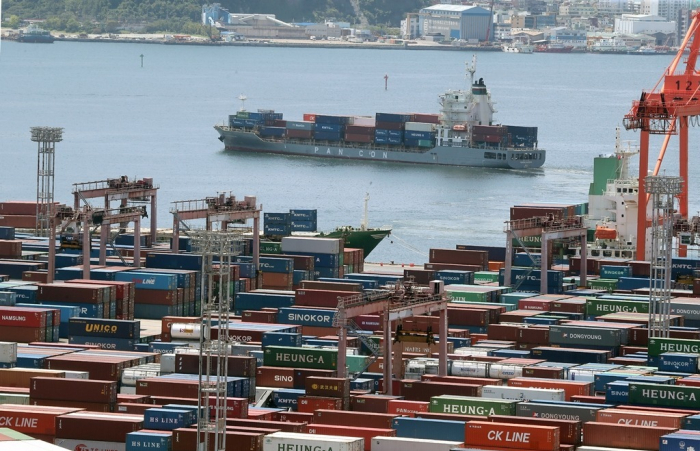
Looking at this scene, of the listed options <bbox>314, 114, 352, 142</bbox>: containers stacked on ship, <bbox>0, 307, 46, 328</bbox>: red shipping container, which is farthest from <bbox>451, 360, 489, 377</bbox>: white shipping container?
<bbox>314, 114, 352, 142</bbox>: containers stacked on ship

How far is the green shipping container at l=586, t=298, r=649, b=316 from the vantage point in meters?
50.3

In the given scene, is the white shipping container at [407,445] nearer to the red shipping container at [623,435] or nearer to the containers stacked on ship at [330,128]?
the red shipping container at [623,435]

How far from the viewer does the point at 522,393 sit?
3831 cm

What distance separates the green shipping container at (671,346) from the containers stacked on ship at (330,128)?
300 feet

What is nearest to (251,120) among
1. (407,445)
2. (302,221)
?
(302,221)

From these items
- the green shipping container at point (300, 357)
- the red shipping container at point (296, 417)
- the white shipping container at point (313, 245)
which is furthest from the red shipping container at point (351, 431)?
→ the white shipping container at point (313, 245)

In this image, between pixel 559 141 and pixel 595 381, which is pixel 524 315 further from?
pixel 559 141

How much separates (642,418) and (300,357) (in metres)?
9.19

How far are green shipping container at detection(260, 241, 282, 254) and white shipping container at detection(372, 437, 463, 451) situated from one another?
30711 millimetres

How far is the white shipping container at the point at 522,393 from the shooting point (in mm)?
37781

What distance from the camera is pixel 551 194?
109 m

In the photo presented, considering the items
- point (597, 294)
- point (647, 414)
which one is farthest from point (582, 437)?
point (597, 294)

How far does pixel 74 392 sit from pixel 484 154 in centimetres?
9012

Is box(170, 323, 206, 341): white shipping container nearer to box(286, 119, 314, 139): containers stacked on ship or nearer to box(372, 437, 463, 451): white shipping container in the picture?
box(372, 437, 463, 451): white shipping container
